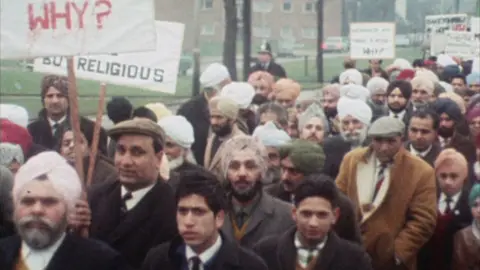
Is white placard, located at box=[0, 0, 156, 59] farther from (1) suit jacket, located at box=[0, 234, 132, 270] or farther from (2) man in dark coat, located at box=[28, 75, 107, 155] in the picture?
(2) man in dark coat, located at box=[28, 75, 107, 155]

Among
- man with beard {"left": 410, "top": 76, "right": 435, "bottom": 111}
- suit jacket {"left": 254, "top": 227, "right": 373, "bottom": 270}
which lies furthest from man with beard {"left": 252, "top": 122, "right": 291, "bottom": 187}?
man with beard {"left": 410, "top": 76, "right": 435, "bottom": 111}

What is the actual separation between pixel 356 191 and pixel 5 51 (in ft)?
10.0

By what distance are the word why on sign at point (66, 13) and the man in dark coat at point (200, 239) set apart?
3.83 feet

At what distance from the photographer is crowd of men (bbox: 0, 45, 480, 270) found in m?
5.95

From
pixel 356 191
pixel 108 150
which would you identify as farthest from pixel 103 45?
pixel 108 150

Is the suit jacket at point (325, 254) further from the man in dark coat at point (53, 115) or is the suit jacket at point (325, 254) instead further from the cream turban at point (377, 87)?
the cream turban at point (377, 87)

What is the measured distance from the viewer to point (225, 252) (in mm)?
5988

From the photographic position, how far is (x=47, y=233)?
18.8 ft

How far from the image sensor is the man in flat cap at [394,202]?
8.61 meters

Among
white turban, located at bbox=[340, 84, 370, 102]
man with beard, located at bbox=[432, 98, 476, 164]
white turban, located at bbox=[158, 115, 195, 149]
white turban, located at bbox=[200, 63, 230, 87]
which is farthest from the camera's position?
white turban, located at bbox=[340, 84, 370, 102]

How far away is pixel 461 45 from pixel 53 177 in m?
19.3

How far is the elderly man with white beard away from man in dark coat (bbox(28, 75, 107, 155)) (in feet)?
6.15

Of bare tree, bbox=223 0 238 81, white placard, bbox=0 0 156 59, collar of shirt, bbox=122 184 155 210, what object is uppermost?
white placard, bbox=0 0 156 59

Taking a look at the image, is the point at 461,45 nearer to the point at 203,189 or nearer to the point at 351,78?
the point at 351,78
